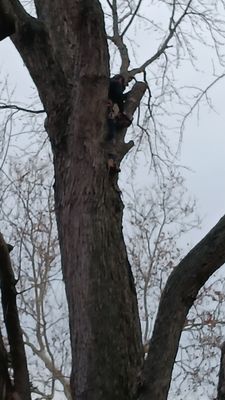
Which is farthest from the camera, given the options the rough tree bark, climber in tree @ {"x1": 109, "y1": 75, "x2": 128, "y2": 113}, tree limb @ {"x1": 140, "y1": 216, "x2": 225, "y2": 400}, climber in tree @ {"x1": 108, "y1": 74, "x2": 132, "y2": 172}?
climber in tree @ {"x1": 109, "y1": 75, "x2": 128, "y2": 113}

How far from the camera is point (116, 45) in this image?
7156mm

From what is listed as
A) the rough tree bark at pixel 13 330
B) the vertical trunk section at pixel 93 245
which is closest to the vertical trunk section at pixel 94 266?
the vertical trunk section at pixel 93 245

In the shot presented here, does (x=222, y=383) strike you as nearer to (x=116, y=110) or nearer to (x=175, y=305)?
(x=175, y=305)

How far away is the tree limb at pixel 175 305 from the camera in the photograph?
394 centimetres

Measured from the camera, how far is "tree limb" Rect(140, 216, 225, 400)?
3.94m

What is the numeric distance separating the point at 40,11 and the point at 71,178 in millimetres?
1374

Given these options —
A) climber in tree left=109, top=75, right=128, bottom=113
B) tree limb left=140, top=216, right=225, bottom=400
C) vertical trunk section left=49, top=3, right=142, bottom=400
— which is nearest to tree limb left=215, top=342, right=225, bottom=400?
tree limb left=140, top=216, right=225, bottom=400

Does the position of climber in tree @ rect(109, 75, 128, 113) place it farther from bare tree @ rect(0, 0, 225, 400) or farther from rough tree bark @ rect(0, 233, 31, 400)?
rough tree bark @ rect(0, 233, 31, 400)

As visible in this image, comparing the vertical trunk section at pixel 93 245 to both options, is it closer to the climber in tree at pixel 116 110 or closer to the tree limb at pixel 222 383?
the climber in tree at pixel 116 110

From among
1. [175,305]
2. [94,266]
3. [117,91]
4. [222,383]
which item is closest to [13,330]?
[94,266]

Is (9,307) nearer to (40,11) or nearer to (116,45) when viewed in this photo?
(40,11)

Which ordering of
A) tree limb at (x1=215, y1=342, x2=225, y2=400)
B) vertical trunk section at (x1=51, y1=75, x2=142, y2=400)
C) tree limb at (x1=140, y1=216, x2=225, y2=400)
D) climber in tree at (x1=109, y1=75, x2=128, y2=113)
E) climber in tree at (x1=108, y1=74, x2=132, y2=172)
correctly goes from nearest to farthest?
1. tree limb at (x1=215, y1=342, x2=225, y2=400)
2. tree limb at (x1=140, y1=216, x2=225, y2=400)
3. vertical trunk section at (x1=51, y1=75, x2=142, y2=400)
4. climber in tree at (x1=108, y1=74, x2=132, y2=172)
5. climber in tree at (x1=109, y1=75, x2=128, y2=113)

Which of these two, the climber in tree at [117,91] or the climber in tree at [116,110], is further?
the climber in tree at [117,91]

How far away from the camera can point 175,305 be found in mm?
4004
